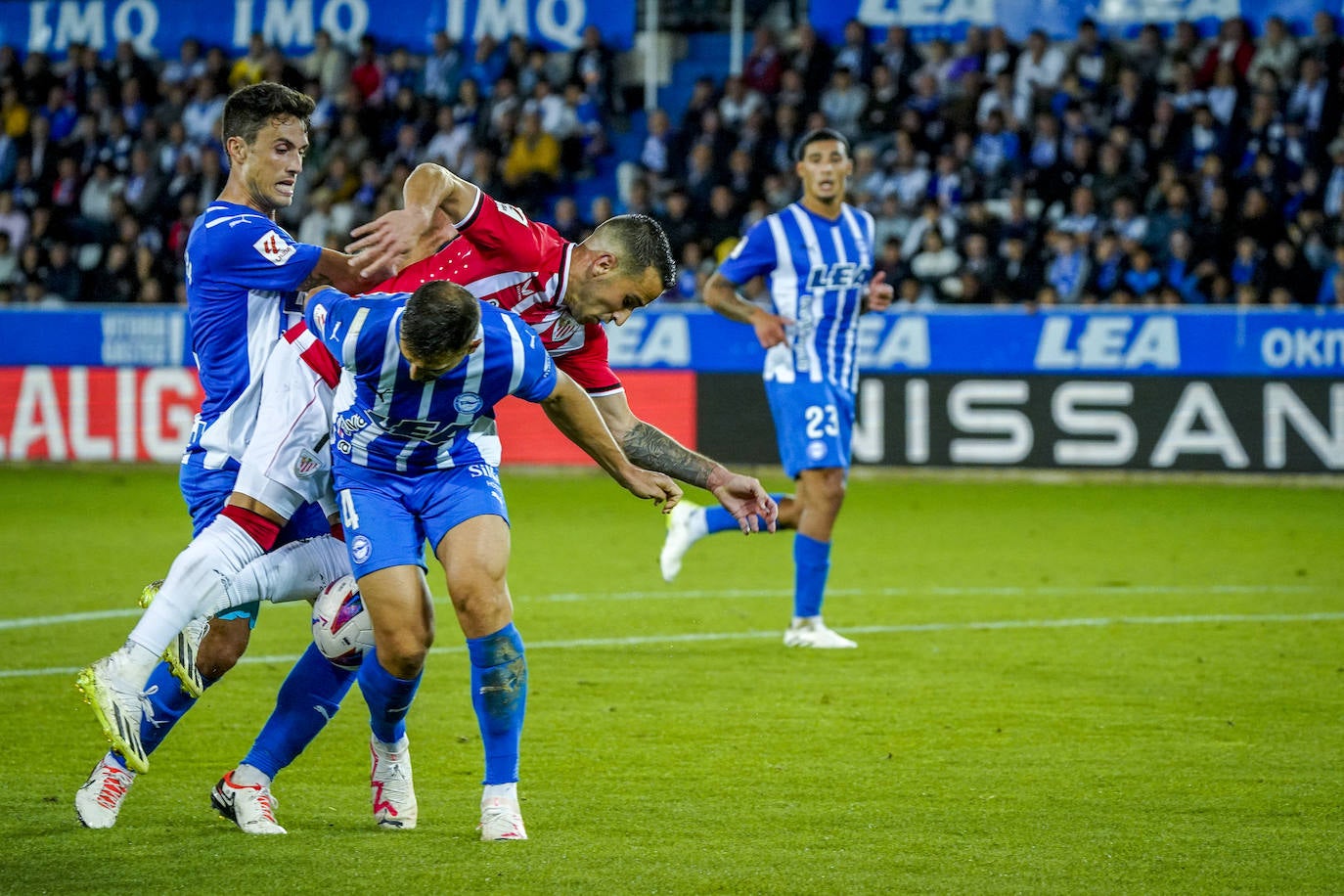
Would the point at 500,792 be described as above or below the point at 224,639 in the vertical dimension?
below

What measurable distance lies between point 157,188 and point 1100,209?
10677 mm

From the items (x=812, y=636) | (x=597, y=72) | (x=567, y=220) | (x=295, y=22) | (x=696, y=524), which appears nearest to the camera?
(x=812, y=636)

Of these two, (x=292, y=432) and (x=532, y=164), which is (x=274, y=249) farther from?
(x=532, y=164)

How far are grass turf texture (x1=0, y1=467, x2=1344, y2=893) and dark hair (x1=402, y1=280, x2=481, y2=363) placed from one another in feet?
4.30

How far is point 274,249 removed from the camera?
211 inches

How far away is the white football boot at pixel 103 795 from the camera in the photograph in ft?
16.8

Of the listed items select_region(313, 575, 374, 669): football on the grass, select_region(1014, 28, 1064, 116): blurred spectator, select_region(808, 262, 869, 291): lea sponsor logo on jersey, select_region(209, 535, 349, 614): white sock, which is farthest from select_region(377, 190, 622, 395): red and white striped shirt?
select_region(1014, 28, 1064, 116): blurred spectator

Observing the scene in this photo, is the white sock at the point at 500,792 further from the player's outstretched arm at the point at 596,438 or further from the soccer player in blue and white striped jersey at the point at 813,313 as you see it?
the soccer player in blue and white striped jersey at the point at 813,313

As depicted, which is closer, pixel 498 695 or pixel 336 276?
pixel 498 695

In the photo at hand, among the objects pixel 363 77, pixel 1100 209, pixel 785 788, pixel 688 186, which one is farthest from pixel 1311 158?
pixel 785 788

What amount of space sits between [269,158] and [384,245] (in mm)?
647

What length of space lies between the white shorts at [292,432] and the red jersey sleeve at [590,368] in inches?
33.6

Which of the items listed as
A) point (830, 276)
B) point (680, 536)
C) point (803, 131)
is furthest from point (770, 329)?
point (803, 131)

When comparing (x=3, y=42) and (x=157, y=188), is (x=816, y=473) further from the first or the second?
(x=3, y=42)
